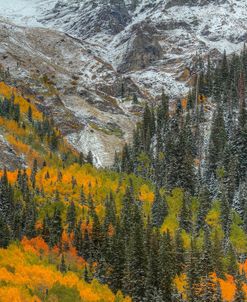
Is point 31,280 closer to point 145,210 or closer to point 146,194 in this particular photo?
point 145,210

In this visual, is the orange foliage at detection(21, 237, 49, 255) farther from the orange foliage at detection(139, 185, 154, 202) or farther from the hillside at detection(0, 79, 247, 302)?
the orange foliage at detection(139, 185, 154, 202)

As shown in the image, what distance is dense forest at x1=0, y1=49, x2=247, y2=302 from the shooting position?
250 ft

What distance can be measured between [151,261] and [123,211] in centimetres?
3333

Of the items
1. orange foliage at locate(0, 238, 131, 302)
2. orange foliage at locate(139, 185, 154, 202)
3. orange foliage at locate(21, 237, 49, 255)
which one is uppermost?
orange foliage at locate(0, 238, 131, 302)

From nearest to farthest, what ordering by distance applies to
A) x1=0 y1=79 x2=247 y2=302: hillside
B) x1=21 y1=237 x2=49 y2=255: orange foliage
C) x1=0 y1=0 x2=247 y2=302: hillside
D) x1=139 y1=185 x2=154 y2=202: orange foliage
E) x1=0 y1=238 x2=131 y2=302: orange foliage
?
1. x1=0 y1=238 x2=131 y2=302: orange foliage
2. x1=0 y1=79 x2=247 y2=302: hillside
3. x1=0 y1=0 x2=247 y2=302: hillside
4. x1=21 y1=237 x2=49 y2=255: orange foliage
5. x1=139 y1=185 x2=154 y2=202: orange foliage

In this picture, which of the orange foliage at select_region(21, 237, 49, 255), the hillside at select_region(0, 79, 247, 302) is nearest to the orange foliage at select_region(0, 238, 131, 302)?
the hillside at select_region(0, 79, 247, 302)

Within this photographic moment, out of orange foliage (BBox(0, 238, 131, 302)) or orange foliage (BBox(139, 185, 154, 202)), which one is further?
orange foliage (BBox(139, 185, 154, 202))

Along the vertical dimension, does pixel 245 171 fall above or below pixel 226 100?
below

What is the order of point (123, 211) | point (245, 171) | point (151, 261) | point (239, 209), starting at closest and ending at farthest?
point (151, 261), point (123, 211), point (239, 209), point (245, 171)

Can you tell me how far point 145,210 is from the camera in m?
→ 120

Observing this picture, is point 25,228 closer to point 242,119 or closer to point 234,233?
point 234,233

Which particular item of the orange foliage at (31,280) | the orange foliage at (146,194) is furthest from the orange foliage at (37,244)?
the orange foliage at (146,194)

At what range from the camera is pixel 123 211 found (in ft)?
365

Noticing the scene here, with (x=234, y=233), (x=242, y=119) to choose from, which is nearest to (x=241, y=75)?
(x=242, y=119)
